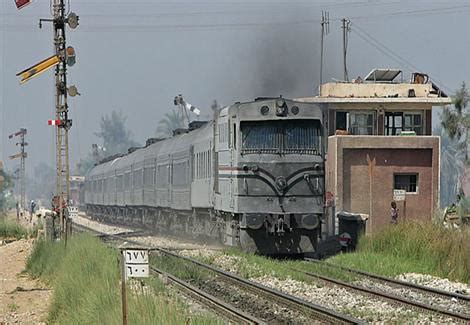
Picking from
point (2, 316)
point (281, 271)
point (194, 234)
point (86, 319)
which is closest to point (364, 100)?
point (194, 234)

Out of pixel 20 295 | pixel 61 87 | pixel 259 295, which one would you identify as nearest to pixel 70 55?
pixel 61 87

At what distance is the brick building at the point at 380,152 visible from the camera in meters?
39.9

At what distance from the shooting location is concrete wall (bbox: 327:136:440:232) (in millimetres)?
39781

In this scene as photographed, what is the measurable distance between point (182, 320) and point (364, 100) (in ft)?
109

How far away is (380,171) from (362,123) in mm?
3394

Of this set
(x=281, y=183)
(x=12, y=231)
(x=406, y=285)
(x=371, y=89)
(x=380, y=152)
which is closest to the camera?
(x=406, y=285)

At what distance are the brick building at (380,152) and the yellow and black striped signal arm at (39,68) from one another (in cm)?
1529

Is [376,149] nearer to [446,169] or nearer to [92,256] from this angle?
[92,256]

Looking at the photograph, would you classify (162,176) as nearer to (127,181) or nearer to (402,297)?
(127,181)

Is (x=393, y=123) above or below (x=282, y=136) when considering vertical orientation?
above

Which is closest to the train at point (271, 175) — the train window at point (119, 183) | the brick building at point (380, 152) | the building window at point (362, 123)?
the brick building at point (380, 152)

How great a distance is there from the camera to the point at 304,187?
20859mm

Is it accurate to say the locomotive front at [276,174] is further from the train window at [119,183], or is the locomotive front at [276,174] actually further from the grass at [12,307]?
the train window at [119,183]

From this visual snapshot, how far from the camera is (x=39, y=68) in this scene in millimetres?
26703
